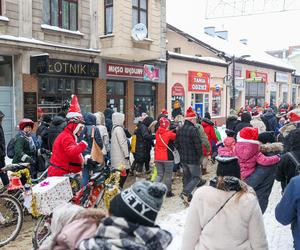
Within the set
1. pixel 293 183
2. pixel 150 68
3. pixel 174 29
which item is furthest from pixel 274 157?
pixel 174 29

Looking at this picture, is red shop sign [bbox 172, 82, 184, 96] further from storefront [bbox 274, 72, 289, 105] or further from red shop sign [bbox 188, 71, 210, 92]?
storefront [bbox 274, 72, 289, 105]

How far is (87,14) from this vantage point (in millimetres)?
15289

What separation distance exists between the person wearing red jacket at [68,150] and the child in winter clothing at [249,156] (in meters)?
2.21

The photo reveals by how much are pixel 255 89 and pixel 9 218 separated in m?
27.4

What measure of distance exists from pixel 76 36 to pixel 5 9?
2.91 metres

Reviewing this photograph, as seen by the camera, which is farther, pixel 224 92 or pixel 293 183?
pixel 224 92

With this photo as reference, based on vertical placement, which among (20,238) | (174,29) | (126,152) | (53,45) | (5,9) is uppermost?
(174,29)

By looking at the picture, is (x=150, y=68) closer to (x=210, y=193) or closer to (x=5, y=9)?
(x=5, y=9)

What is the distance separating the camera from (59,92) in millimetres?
14680

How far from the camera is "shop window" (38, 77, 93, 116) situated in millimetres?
14117

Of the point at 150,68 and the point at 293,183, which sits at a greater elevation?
the point at 150,68

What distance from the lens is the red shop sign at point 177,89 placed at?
814 inches

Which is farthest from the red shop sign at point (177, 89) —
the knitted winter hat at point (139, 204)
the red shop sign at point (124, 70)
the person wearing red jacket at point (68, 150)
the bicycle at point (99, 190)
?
the knitted winter hat at point (139, 204)

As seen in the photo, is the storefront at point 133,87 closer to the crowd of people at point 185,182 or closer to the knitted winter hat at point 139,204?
the crowd of people at point 185,182
